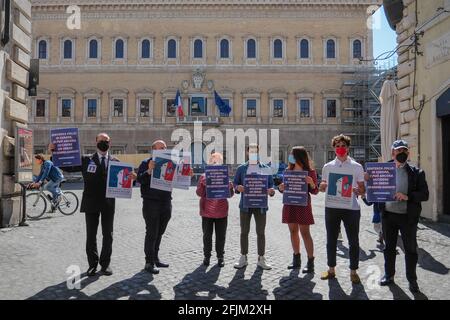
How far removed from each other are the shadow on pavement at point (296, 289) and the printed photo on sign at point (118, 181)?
2438 mm

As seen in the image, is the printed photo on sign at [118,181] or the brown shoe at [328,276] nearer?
the brown shoe at [328,276]

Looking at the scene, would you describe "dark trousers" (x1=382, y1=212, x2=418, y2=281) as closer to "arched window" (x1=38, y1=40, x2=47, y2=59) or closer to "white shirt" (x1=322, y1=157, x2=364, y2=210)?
"white shirt" (x1=322, y1=157, x2=364, y2=210)

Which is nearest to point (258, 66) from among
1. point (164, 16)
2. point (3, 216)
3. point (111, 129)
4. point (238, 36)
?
point (238, 36)

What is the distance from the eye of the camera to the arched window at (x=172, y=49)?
40000 mm

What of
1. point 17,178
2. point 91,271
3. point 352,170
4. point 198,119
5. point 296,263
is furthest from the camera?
point 198,119

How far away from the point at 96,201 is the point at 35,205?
6.58 m

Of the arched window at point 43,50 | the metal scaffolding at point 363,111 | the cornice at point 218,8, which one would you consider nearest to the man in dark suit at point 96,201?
the metal scaffolding at point 363,111

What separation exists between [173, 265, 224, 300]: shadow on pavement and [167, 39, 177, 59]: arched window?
36.7 metres

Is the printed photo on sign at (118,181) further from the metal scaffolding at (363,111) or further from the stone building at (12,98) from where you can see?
the metal scaffolding at (363,111)

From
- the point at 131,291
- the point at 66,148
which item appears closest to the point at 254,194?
the point at 131,291

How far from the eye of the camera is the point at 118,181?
551 cm

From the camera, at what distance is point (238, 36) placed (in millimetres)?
39906

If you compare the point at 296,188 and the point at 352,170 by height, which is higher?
the point at 352,170

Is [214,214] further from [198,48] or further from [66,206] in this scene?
[198,48]
